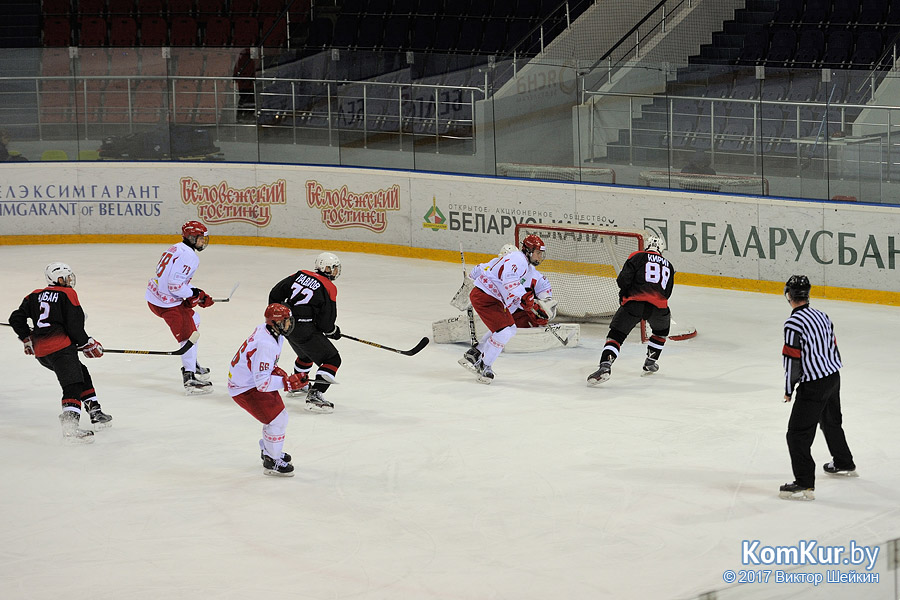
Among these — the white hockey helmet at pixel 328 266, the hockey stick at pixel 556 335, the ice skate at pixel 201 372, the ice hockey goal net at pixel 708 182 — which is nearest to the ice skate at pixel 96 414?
the ice skate at pixel 201 372

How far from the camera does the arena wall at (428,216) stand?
10.9 m

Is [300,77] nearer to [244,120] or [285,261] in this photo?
[244,120]

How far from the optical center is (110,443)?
7477 millimetres

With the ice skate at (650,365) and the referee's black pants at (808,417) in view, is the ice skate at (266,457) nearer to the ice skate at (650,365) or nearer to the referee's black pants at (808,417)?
the referee's black pants at (808,417)

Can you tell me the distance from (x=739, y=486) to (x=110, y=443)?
12.3ft

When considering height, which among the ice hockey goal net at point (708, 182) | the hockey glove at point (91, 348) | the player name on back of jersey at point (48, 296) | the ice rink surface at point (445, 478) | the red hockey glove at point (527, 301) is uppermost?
the ice hockey goal net at point (708, 182)

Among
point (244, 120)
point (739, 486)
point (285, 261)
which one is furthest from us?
point (244, 120)

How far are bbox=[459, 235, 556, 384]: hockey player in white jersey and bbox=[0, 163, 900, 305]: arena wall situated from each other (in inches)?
130

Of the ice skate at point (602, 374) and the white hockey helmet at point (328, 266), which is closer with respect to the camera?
the white hockey helmet at point (328, 266)

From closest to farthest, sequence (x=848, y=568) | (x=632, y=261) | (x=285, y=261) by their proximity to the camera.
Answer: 1. (x=848, y=568)
2. (x=632, y=261)
3. (x=285, y=261)

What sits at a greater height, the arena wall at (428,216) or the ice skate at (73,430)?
the arena wall at (428,216)

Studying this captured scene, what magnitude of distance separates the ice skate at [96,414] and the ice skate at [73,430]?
0.18 meters

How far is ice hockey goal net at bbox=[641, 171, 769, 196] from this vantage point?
448 inches

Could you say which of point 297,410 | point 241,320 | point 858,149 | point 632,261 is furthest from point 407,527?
point 858,149
